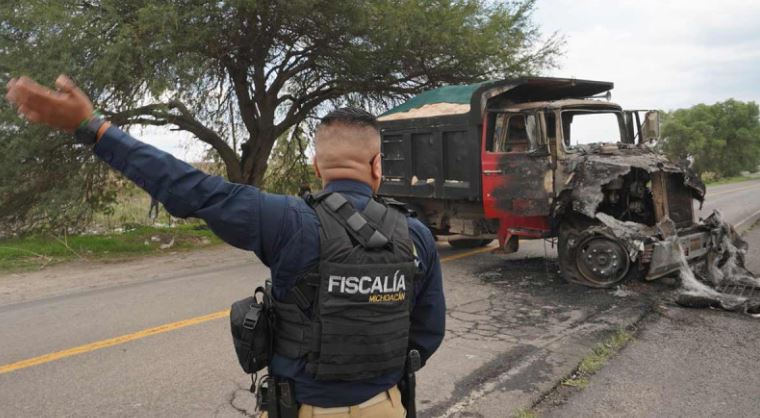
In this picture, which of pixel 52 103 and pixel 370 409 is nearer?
pixel 52 103

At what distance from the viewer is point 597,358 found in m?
4.80

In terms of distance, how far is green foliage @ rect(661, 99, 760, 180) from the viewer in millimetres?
52906

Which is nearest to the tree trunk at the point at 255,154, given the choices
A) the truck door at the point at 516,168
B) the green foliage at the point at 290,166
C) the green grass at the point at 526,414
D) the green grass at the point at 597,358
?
the green foliage at the point at 290,166

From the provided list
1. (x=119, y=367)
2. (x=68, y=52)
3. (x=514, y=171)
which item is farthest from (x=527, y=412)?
(x=68, y=52)

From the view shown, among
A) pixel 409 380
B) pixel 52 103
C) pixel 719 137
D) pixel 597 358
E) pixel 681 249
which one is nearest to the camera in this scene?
pixel 52 103

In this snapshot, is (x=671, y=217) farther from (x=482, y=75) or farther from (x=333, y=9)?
(x=482, y=75)

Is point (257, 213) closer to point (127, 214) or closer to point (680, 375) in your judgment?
point (680, 375)

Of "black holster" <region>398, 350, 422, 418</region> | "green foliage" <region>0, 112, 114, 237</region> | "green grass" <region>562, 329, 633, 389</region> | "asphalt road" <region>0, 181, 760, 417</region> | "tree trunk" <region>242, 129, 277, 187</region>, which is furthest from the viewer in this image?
"tree trunk" <region>242, 129, 277, 187</region>

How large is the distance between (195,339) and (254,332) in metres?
3.73

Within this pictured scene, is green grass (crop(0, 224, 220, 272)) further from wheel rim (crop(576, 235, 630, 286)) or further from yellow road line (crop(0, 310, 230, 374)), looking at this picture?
wheel rim (crop(576, 235, 630, 286))

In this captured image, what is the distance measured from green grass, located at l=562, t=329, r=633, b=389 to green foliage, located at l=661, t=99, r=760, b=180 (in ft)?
169

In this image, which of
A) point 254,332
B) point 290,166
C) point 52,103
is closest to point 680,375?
point 254,332

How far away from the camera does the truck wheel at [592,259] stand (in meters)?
7.09

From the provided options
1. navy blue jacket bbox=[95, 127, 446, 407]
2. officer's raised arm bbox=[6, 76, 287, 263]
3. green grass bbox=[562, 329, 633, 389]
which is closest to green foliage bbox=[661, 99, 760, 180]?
green grass bbox=[562, 329, 633, 389]
